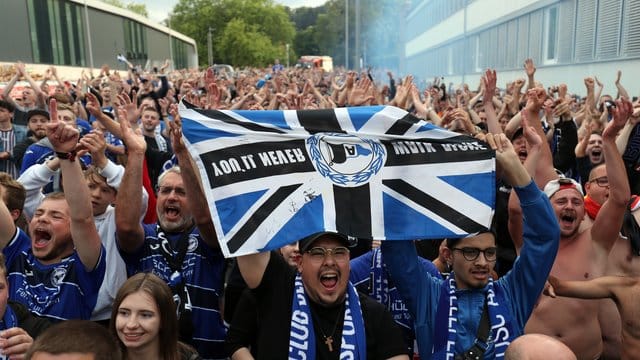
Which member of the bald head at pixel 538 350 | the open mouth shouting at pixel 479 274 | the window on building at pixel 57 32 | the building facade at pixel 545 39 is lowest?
the bald head at pixel 538 350

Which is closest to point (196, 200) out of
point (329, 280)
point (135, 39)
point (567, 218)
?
point (329, 280)

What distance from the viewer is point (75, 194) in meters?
3.04

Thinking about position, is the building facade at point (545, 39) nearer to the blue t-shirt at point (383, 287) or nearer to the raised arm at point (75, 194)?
the blue t-shirt at point (383, 287)

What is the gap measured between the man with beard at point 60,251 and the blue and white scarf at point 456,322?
1788 mm

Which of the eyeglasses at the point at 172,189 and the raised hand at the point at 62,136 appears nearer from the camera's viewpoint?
the raised hand at the point at 62,136

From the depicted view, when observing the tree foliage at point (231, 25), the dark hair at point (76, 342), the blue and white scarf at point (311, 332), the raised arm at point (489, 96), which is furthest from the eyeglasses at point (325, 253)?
the tree foliage at point (231, 25)

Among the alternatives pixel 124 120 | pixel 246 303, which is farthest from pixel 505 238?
pixel 124 120

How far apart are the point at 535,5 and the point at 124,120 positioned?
63.2ft

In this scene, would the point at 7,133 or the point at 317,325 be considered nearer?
the point at 317,325

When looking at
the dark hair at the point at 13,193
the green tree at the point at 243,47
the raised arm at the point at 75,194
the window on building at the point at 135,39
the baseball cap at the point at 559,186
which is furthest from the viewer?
the green tree at the point at 243,47

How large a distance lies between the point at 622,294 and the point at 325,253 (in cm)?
169

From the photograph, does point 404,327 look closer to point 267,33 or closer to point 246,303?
point 246,303

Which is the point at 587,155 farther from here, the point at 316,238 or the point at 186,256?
the point at 186,256

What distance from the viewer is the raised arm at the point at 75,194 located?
9.99 ft
